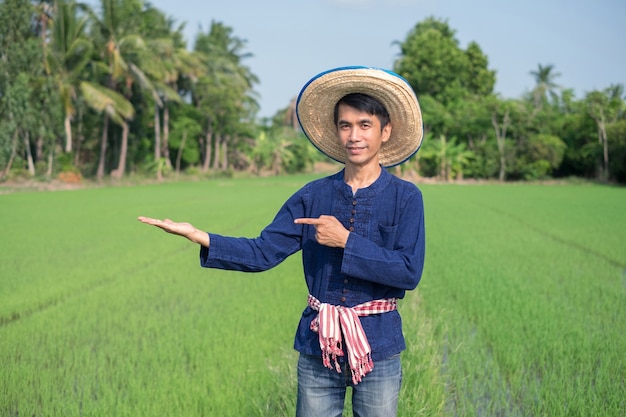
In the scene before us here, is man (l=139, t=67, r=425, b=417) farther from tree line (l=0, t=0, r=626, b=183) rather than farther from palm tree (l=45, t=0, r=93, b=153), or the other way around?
palm tree (l=45, t=0, r=93, b=153)

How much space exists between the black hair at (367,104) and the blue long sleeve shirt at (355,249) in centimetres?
Result: 15

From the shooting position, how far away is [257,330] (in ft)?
14.1

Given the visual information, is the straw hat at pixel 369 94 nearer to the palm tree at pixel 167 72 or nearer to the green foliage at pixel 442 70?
the palm tree at pixel 167 72

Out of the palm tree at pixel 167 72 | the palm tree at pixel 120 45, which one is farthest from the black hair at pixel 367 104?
the palm tree at pixel 167 72

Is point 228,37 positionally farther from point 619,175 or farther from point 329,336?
point 329,336

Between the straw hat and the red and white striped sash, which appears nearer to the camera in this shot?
the red and white striped sash

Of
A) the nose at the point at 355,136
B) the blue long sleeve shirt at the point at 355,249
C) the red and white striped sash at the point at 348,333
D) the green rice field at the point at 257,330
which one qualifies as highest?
the nose at the point at 355,136

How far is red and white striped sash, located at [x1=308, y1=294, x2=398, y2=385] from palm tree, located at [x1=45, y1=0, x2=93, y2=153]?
20.5 metres

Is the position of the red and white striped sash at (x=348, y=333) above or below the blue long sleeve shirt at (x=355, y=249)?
below

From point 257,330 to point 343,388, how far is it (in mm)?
2657

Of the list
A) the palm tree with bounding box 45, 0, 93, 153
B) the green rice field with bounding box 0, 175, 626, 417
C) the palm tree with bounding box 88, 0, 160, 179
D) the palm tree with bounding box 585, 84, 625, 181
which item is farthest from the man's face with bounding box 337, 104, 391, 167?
the palm tree with bounding box 585, 84, 625, 181

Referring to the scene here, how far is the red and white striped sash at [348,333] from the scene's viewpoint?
1.57 metres

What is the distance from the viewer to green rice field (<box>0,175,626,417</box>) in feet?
9.88

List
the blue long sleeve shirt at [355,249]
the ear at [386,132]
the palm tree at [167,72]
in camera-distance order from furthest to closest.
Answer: the palm tree at [167,72]
the ear at [386,132]
the blue long sleeve shirt at [355,249]
